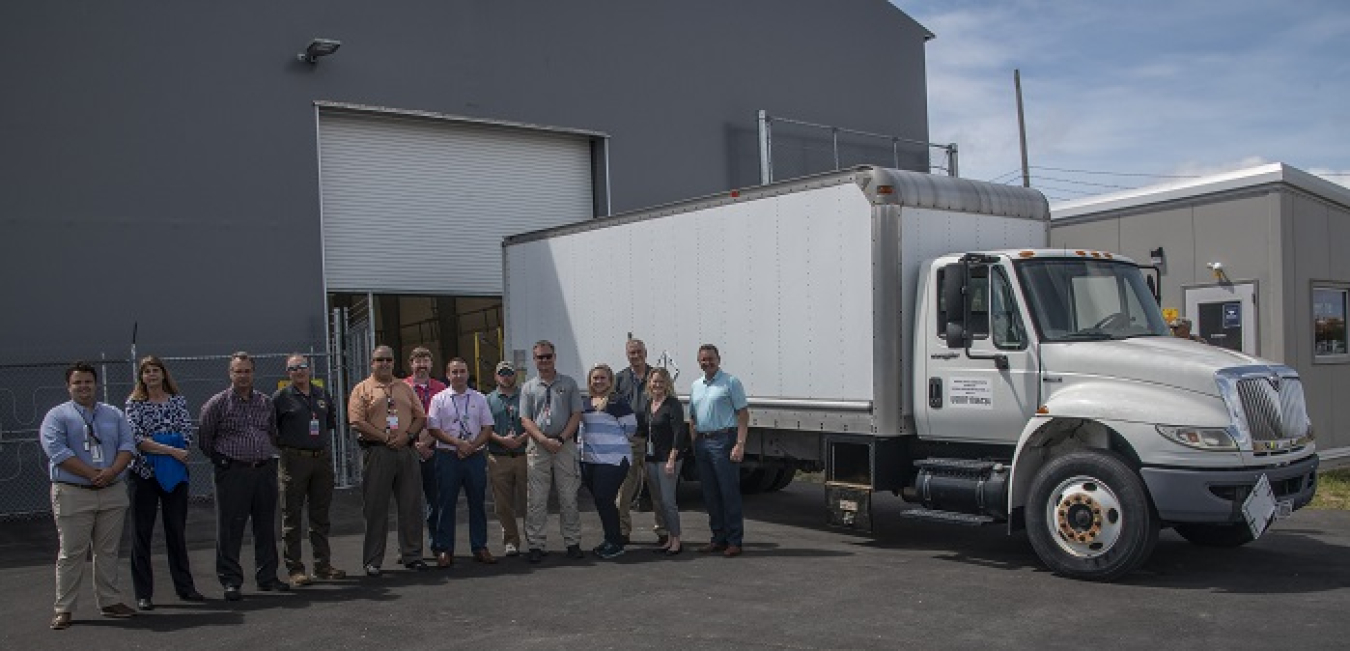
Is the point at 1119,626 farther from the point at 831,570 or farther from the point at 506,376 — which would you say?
the point at 506,376

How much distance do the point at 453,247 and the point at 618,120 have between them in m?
3.51

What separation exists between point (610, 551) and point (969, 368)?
3353 mm

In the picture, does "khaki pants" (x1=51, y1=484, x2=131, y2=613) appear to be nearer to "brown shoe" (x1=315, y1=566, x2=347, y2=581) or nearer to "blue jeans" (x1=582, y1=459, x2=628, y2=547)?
"brown shoe" (x1=315, y1=566, x2=347, y2=581)

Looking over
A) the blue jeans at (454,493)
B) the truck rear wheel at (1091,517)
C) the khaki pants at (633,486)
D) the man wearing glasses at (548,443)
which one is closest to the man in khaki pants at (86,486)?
the blue jeans at (454,493)

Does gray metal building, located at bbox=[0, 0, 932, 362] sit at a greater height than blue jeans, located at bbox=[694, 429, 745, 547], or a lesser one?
greater

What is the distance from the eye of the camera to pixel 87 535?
7750mm

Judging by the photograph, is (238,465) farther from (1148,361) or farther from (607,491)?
(1148,361)

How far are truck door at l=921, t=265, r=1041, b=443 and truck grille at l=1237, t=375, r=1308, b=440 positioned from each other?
4.85 feet

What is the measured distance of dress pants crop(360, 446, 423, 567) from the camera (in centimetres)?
909

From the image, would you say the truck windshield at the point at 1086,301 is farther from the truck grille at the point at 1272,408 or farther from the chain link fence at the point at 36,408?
the chain link fence at the point at 36,408

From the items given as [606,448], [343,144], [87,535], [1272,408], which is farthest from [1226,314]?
[87,535]

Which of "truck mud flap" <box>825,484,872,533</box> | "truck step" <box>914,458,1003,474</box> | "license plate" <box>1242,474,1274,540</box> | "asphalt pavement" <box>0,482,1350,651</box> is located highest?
"truck step" <box>914,458,1003,474</box>

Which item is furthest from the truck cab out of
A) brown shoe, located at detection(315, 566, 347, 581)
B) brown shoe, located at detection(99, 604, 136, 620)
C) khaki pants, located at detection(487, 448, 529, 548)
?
brown shoe, located at detection(99, 604, 136, 620)

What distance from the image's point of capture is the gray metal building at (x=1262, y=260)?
1436 cm
